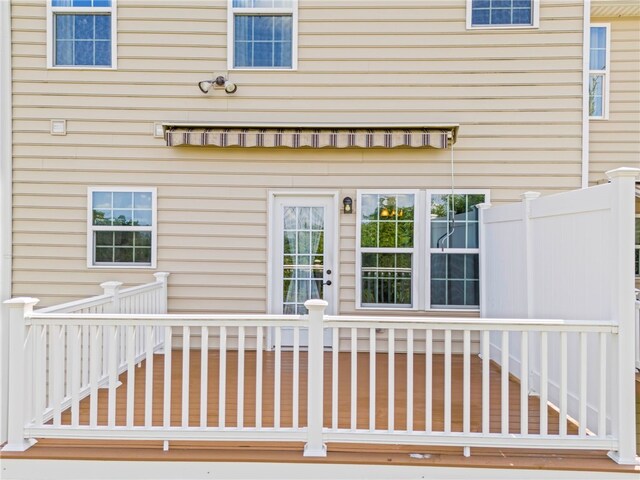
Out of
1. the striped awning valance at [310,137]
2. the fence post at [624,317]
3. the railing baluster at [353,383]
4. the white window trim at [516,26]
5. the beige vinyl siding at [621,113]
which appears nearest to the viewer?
the fence post at [624,317]

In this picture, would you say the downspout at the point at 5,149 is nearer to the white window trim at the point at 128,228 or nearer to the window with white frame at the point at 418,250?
the white window trim at the point at 128,228

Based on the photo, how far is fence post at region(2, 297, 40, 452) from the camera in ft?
9.00

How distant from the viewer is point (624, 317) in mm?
2648

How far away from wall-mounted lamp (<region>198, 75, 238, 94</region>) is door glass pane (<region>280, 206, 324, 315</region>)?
4.76ft

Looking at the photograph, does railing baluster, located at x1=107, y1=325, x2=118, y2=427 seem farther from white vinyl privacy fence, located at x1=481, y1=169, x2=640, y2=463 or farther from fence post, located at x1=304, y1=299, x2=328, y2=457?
white vinyl privacy fence, located at x1=481, y1=169, x2=640, y2=463

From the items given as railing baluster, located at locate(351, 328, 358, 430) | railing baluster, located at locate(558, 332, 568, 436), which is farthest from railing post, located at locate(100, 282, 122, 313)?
railing baluster, located at locate(558, 332, 568, 436)

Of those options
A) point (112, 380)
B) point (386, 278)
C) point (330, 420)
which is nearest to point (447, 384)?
point (330, 420)

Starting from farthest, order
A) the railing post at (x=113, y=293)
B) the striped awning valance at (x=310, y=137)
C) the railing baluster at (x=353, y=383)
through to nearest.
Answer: the striped awning valance at (x=310, y=137) < the railing post at (x=113, y=293) < the railing baluster at (x=353, y=383)

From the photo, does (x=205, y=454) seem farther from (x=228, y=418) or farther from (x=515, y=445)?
(x=515, y=445)

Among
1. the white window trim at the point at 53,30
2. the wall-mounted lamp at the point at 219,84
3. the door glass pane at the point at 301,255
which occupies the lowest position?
the door glass pane at the point at 301,255

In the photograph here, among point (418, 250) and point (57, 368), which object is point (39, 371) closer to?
point (57, 368)

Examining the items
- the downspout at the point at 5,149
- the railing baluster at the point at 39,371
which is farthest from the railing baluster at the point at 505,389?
the downspout at the point at 5,149

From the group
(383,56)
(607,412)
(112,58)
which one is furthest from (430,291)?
(112,58)

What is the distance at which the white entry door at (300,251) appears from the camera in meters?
5.03
